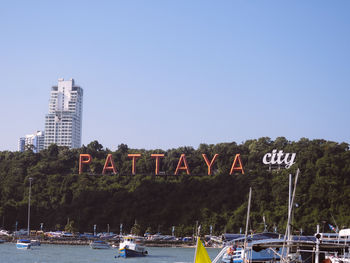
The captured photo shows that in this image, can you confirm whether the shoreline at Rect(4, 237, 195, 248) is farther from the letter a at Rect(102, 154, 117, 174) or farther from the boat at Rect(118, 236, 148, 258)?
the boat at Rect(118, 236, 148, 258)

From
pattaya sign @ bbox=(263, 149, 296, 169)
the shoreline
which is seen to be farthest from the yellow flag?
pattaya sign @ bbox=(263, 149, 296, 169)

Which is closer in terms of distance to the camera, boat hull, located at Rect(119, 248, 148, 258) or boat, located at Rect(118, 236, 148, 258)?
boat hull, located at Rect(119, 248, 148, 258)

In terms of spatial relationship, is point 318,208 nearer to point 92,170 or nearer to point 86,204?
point 86,204

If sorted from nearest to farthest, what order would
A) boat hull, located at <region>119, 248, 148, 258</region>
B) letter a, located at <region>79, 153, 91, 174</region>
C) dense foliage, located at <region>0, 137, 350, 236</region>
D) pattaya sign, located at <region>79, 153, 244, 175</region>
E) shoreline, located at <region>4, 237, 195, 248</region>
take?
boat hull, located at <region>119, 248, 148, 258</region>
shoreline, located at <region>4, 237, 195, 248</region>
dense foliage, located at <region>0, 137, 350, 236</region>
pattaya sign, located at <region>79, 153, 244, 175</region>
letter a, located at <region>79, 153, 91, 174</region>

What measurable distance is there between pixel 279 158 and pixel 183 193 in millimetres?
21215

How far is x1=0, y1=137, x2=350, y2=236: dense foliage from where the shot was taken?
118312 mm

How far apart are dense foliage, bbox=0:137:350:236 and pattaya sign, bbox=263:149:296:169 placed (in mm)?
1740

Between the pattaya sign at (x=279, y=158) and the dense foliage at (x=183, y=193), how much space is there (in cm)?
174

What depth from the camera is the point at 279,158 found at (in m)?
135

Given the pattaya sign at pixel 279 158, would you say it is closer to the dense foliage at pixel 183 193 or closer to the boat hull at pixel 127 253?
the dense foliage at pixel 183 193

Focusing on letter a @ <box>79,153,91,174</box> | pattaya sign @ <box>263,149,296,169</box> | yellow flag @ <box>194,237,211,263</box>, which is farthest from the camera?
letter a @ <box>79,153,91,174</box>

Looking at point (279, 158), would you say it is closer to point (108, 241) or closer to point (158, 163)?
point (158, 163)

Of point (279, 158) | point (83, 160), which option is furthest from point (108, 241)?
point (279, 158)

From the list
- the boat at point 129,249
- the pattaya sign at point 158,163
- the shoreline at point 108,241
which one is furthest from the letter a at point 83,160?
the boat at point 129,249
